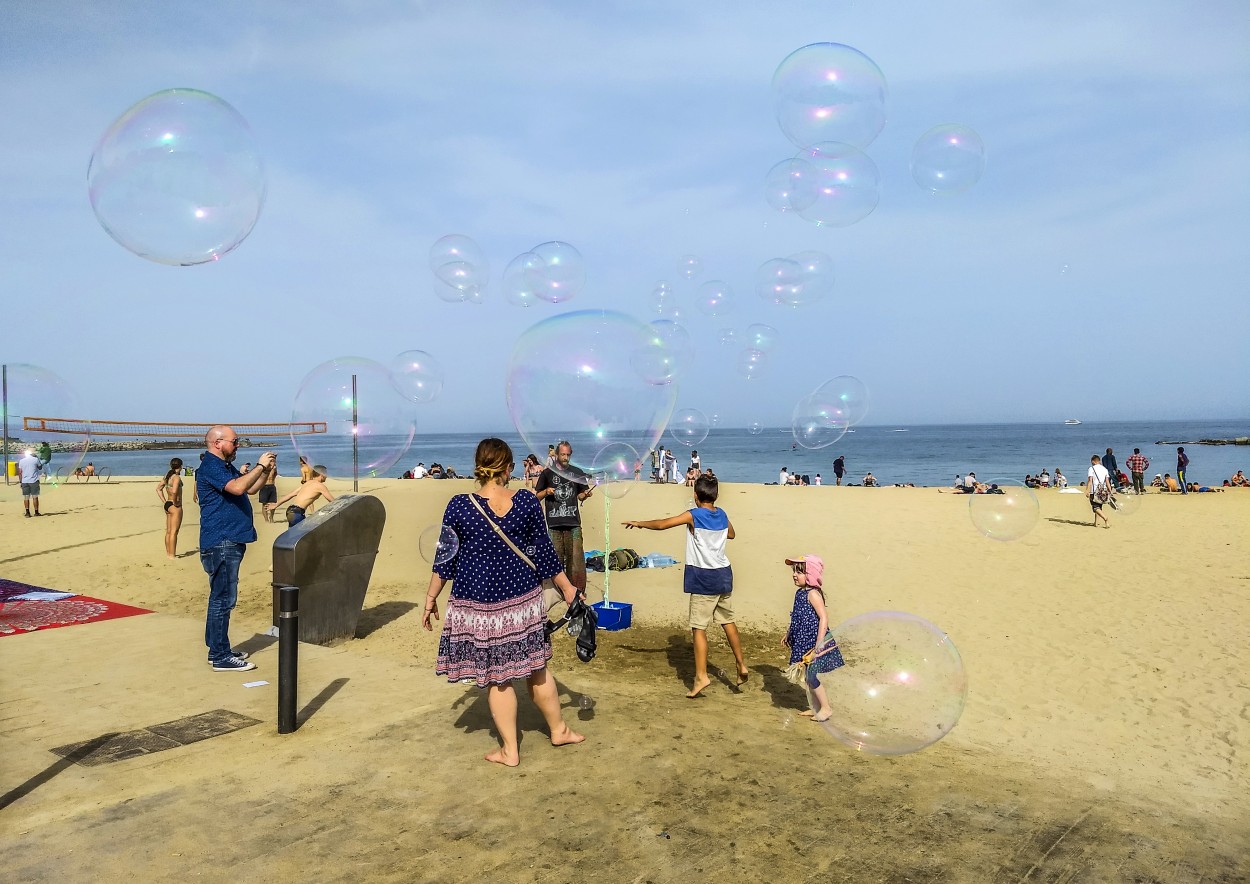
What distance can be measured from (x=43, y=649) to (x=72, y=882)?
480 centimetres

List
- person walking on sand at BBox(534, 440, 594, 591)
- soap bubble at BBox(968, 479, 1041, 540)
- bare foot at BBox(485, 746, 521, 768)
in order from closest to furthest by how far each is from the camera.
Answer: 1. bare foot at BBox(485, 746, 521, 768)
2. person walking on sand at BBox(534, 440, 594, 591)
3. soap bubble at BBox(968, 479, 1041, 540)

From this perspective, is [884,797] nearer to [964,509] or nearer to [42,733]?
[42,733]

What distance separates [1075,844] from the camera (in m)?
3.72

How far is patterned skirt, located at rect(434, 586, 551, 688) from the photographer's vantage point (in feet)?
14.1

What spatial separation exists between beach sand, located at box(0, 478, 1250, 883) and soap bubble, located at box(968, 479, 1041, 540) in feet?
6.13

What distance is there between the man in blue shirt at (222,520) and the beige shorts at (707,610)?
11.5 ft

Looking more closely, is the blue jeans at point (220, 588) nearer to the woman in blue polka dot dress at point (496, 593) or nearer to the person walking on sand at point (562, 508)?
the woman in blue polka dot dress at point (496, 593)

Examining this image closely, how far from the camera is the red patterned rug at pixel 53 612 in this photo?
26.0 feet

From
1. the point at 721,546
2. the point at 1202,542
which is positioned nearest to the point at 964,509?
the point at 1202,542

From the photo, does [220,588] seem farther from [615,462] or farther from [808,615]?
[808,615]

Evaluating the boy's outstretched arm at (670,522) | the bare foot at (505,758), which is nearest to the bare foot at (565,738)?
the bare foot at (505,758)

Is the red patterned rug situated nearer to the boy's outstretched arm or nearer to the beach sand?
the beach sand

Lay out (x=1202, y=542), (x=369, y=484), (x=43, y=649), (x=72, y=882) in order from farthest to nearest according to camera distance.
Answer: (x=369, y=484), (x=1202, y=542), (x=43, y=649), (x=72, y=882)

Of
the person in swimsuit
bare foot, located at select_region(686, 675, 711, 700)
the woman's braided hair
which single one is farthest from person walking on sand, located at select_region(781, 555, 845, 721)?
the person in swimsuit
